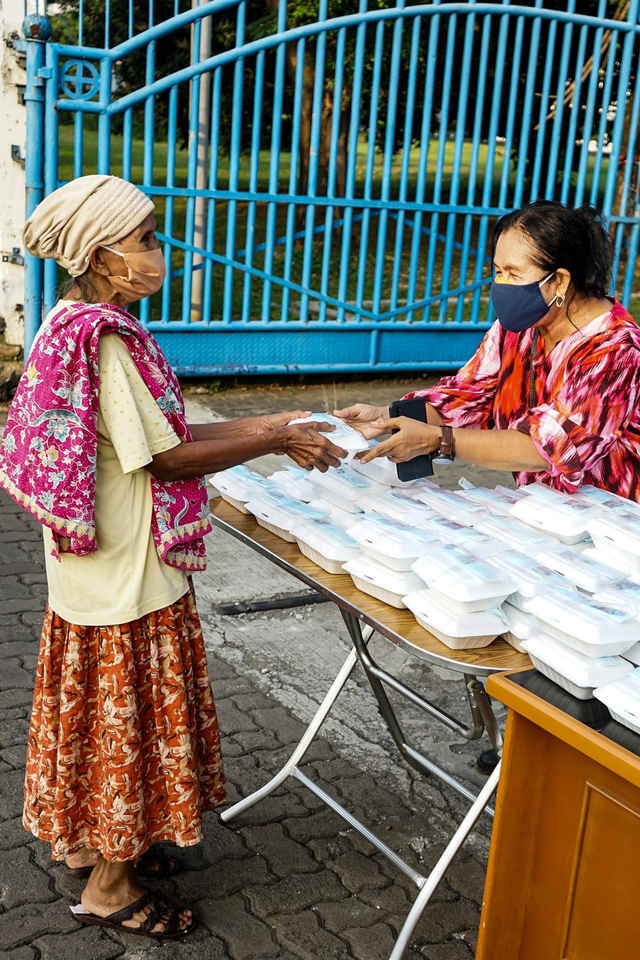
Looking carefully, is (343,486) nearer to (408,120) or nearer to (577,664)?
(577,664)

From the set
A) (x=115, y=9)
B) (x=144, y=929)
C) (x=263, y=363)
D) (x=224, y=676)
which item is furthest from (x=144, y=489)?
(x=115, y=9)

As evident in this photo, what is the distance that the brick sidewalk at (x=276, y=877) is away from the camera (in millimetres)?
2615

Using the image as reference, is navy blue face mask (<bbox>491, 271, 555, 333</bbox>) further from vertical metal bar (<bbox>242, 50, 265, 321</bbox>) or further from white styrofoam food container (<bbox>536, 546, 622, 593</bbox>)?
vertical metal bar (<bbox>242, 50, 265, 321</bbox>)

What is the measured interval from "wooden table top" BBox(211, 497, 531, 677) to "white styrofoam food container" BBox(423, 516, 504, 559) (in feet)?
0.76

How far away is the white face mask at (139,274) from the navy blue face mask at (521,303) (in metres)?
1.02

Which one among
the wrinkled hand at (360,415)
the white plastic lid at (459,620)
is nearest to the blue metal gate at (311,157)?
the wrinkled hand at (360,415)

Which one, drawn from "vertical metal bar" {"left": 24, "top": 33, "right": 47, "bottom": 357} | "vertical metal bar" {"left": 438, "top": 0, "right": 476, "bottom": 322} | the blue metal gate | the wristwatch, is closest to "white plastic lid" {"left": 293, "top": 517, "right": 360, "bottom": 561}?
the wristwatch

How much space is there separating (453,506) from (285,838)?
1199mm

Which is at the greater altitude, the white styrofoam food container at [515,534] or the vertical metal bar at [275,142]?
the vertical metal bar at [275,142]

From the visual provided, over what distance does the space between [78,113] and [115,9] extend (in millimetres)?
6757

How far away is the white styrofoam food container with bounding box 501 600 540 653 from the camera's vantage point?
82.9 inches

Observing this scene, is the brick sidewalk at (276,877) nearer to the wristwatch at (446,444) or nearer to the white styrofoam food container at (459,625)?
the white styrofoam food container at (459,625)

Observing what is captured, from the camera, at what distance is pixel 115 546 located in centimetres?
243

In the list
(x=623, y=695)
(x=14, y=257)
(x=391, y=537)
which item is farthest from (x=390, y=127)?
(x=623, y=695)
